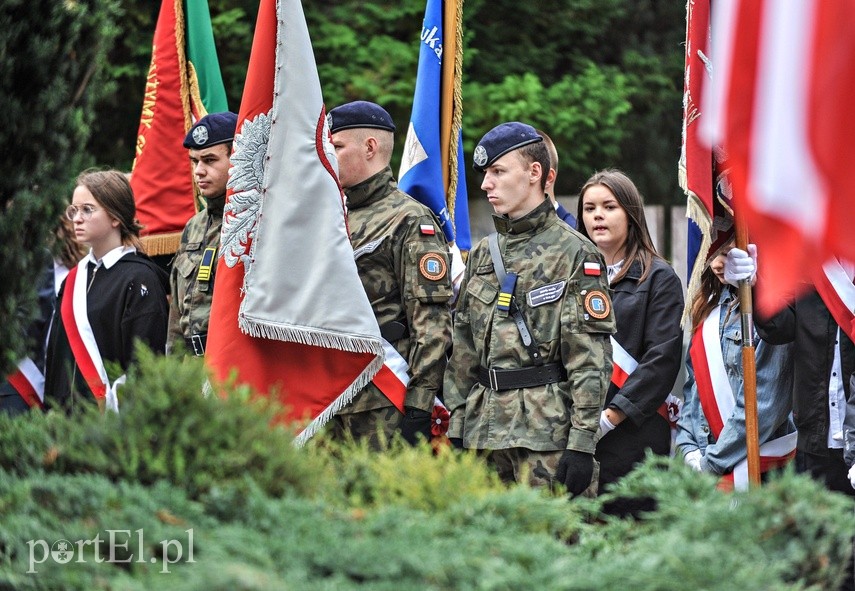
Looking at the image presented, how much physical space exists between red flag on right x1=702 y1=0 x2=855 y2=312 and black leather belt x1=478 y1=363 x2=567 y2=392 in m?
1.79

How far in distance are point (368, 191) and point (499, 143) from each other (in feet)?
2.12

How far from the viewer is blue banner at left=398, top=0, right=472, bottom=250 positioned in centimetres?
676

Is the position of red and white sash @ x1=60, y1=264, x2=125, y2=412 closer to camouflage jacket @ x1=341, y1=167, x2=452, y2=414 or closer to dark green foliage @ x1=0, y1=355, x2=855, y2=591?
camouflage jacket @ x1=341, y1=167, x2=452, y2=414

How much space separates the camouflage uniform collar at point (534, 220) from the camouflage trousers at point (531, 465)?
949mm

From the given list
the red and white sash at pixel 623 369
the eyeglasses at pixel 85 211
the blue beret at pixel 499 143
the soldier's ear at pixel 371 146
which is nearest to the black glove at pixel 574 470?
the red and white sash at pixel 623 369

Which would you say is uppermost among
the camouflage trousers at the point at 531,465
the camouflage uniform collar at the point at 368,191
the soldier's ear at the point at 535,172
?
the soldier's ear at the point at 535,172

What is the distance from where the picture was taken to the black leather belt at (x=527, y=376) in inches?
201

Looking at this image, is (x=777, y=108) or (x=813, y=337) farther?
(x=813, y=337)

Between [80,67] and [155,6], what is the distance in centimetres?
797

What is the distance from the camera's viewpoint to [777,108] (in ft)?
11.1

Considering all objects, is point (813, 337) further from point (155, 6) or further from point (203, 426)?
point (155, 6)

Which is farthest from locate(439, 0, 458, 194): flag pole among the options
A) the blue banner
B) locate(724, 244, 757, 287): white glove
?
locate(724, 244, 757, 287): white glove

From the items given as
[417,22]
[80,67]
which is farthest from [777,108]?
[417,22]

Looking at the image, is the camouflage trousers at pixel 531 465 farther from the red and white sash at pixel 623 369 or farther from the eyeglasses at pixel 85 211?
the eyeglasses at pixel 85 211
